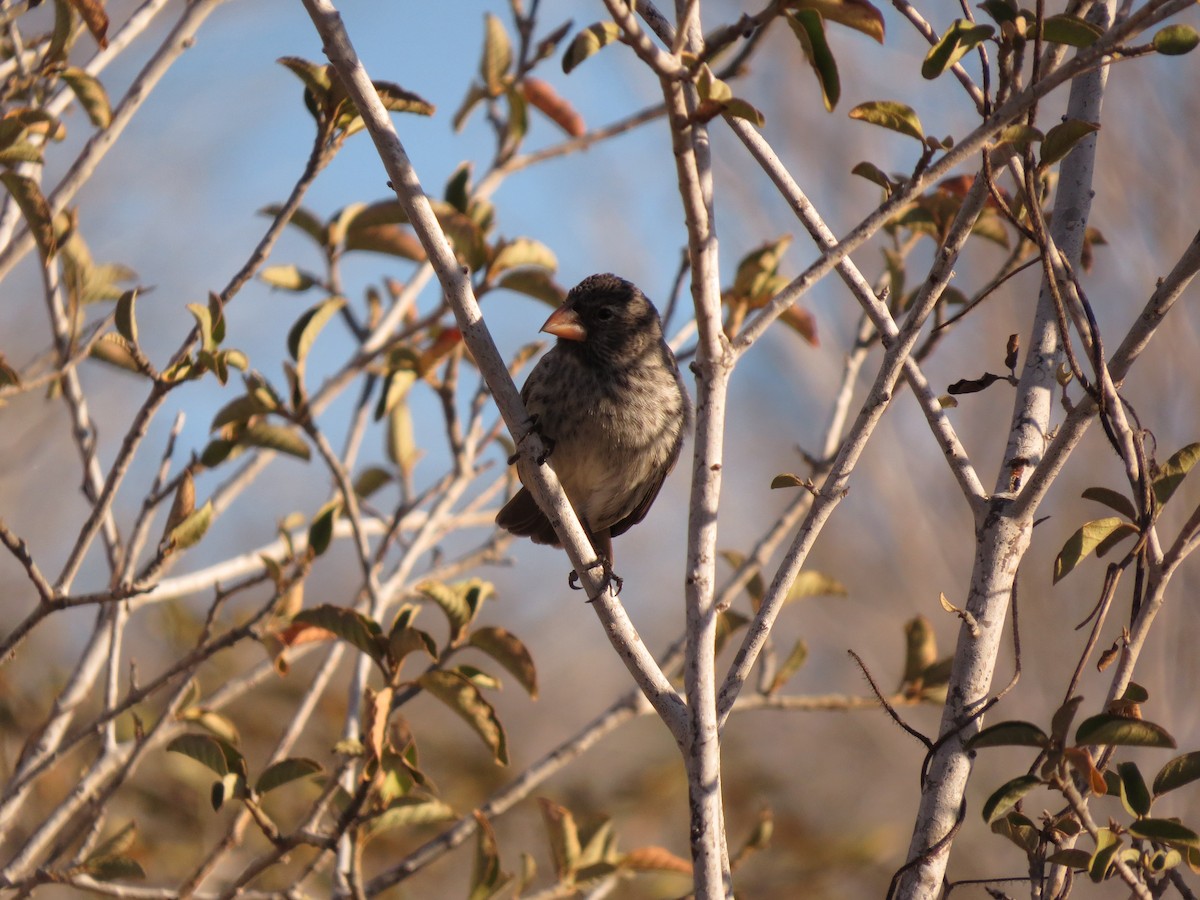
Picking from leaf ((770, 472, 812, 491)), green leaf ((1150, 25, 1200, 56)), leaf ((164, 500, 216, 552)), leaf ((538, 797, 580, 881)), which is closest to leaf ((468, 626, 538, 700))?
leaf ((538, 797, 580, 881))

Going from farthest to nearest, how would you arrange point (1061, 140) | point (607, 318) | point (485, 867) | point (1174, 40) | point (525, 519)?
point (607, 318)
point (525, 519)
point (485, 867)
point (1061, 140)
point (1174, 40)

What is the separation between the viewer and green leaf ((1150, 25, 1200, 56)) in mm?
1986

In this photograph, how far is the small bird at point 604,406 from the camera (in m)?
3.93

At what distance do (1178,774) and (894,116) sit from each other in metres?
1.29

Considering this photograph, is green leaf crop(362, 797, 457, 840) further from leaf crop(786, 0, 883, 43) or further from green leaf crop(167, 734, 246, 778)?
leaf crop(786, 0, 883, 43)

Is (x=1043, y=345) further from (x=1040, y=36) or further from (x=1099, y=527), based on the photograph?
(x=1040, y=36)

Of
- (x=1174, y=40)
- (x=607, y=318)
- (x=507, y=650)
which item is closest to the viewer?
(x=1174, y=40)

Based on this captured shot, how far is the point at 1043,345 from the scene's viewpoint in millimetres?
2582

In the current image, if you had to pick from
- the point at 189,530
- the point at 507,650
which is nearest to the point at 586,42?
the point at 507,650

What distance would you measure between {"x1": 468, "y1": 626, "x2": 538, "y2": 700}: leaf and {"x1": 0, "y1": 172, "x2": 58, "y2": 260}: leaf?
140 centimetres

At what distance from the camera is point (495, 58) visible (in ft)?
13.6

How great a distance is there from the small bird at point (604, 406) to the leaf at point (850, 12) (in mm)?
1888

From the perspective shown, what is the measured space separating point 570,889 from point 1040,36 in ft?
7.91

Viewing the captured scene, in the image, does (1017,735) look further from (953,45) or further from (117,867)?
(117,867)
